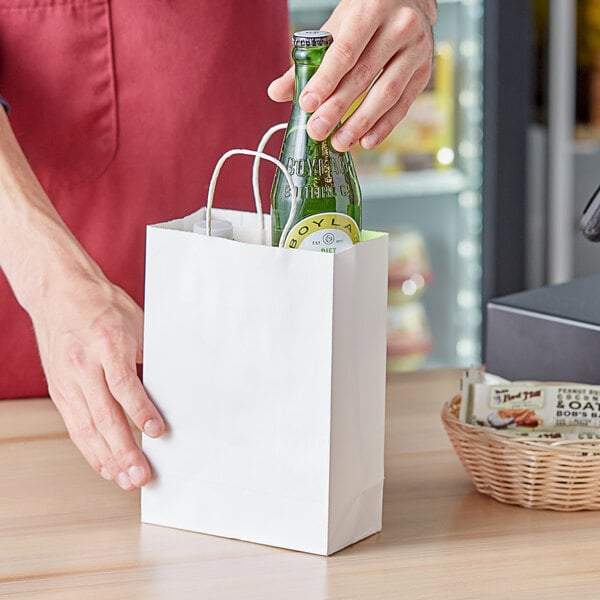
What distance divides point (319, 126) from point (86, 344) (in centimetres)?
26

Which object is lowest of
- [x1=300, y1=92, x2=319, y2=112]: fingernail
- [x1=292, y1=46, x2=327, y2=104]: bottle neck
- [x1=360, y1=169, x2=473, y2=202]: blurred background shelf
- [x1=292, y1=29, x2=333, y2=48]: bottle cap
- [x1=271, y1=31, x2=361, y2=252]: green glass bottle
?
[x1=360, y1=169, x2=473, y2=202]: blurred background shelf

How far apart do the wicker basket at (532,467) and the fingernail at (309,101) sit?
29cm

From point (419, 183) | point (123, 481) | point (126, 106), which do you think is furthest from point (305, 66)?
point (419, 183)

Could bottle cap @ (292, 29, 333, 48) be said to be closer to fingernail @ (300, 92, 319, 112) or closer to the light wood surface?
fingernail @ (300, 92, 319, 112)

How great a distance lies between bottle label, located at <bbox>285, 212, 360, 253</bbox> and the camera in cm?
87

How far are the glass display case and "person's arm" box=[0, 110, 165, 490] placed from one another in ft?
5.99

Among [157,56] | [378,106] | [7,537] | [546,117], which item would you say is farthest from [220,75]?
[546,117]

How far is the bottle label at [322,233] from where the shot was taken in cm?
87

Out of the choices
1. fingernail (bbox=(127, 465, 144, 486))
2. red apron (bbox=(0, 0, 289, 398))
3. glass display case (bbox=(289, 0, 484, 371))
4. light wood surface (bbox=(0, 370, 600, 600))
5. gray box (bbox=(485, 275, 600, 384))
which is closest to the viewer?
light wood surface (bbox=(0, 370, 600, 600))

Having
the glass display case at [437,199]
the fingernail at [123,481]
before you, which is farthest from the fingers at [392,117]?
the glass display case at [437,199]

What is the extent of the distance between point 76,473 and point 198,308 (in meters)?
0.25

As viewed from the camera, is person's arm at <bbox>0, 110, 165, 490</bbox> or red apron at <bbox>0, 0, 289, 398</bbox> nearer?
person's arm at <bbox>0, 110, 165, 490</bbox>

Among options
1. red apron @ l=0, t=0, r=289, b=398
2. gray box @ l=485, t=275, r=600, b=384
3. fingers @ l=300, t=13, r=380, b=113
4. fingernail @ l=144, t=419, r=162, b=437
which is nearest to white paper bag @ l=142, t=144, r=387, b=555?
fingernail @ l=144, t=419, r=162, b=437

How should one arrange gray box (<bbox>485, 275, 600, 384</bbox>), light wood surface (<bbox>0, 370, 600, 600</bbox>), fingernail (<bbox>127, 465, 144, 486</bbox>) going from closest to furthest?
light wood surface (<bbox>0, 370, 600, 600</bbox>) → fingernail (<bbox>127, 465, 144, 486</bbox>) → gray box (<bbox>485, 275, 600, 384</bbox>)
